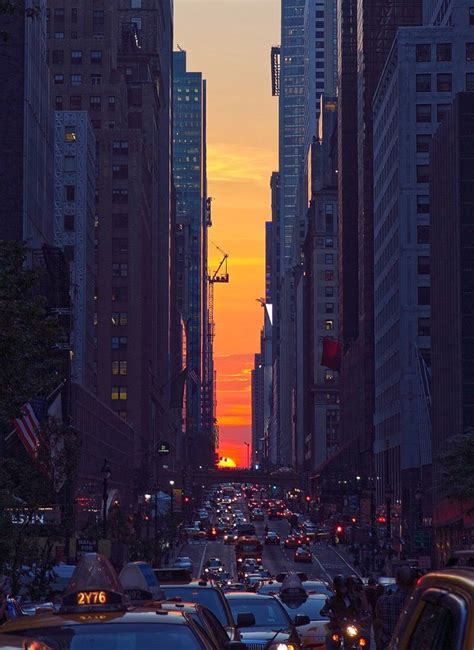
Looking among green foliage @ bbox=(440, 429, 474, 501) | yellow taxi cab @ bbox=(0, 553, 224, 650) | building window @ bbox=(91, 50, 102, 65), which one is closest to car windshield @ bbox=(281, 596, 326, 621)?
yellow taxi cab @ bbox=(0, 553, 224, 650)

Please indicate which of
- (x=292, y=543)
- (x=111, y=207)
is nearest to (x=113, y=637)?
(x=292, y=543)

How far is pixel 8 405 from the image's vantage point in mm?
27156

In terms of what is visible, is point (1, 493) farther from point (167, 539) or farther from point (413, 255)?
point (413, 255)

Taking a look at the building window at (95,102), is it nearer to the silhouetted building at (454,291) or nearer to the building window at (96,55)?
the building window at (96,55)

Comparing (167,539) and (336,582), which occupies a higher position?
(167,539)

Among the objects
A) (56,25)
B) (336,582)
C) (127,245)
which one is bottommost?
(336,582)

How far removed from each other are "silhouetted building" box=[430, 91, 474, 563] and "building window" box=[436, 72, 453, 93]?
21.7 meters

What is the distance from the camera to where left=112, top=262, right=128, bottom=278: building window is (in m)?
187

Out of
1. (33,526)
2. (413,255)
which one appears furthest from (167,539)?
(33,526)

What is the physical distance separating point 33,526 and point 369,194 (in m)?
141

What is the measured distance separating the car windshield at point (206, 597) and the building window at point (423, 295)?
122 metres

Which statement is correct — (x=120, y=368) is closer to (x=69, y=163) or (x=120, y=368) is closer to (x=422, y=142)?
(x=69, y=163)

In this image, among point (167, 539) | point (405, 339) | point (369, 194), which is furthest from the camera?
point (369, 194)

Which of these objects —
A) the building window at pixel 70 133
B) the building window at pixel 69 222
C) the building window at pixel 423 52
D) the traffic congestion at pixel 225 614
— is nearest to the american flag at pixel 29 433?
the traffic congestion at pixel 225 614
